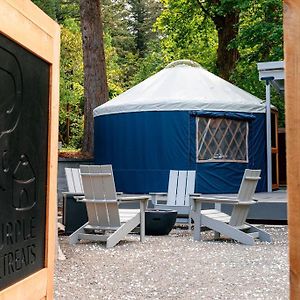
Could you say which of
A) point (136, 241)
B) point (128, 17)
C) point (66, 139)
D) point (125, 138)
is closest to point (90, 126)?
point (125, 138)

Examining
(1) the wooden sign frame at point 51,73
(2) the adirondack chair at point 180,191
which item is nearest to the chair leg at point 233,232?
(2) the adirondack chair at point 180,191

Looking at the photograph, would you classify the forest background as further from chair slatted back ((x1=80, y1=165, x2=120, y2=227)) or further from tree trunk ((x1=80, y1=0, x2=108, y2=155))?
chair slatted back ((x1=80, y1=165, x2=120, y2=227))

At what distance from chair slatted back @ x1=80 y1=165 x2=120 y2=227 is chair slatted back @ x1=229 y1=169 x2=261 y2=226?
1168mm

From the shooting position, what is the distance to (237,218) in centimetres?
561

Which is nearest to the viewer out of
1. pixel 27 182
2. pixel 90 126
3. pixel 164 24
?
pixel 27 182

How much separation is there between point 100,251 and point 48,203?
337 centimetres

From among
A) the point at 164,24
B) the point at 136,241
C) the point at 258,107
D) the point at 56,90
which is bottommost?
the point at 136,241

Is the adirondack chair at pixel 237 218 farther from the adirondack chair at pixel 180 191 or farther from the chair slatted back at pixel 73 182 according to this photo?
the chair slatted back at pixel 73 182

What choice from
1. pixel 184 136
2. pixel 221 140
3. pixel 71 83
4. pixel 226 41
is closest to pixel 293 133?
pixel 184 136

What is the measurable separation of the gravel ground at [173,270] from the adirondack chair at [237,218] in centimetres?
12

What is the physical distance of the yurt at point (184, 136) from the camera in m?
9.67

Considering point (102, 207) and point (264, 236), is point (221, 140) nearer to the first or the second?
point (264, 236)

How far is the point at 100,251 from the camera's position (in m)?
4.94

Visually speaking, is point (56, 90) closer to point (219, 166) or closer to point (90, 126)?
point (219, 166)
